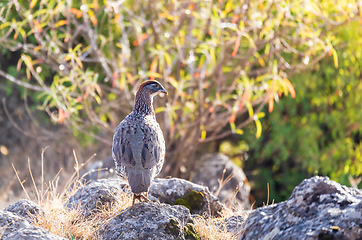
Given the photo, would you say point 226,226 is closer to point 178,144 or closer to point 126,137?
point 126,137

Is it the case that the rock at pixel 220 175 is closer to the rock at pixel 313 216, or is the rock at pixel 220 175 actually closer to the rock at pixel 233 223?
the rock at pixel 233 223

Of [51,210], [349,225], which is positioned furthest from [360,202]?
[51,210]

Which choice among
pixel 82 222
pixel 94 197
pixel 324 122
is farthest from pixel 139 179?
pixel 324 122

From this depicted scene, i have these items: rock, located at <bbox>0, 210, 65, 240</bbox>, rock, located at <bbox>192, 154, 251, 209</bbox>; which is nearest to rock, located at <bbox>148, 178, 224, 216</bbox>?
rock, located at <bbox>0, 210, 65, 240</bbox>

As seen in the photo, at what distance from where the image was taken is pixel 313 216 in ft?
10.9

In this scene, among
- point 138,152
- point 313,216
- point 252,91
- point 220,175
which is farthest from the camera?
point 220,175

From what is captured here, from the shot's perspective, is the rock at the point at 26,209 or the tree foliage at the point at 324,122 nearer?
the rock at the point at 26,209

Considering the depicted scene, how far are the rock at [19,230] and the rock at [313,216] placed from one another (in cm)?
144

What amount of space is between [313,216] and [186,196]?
6.18 ft

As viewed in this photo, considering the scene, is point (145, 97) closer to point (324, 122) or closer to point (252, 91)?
point (252, 91)

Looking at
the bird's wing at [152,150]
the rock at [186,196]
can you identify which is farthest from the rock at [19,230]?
the rock at [186,196]

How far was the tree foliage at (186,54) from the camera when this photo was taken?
6.65m

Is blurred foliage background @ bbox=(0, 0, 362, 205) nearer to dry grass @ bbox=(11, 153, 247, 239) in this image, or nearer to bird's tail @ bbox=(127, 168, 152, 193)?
dry grass @ bbox=(11, 153, 247, 239)

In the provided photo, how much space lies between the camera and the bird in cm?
411
